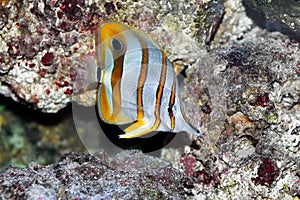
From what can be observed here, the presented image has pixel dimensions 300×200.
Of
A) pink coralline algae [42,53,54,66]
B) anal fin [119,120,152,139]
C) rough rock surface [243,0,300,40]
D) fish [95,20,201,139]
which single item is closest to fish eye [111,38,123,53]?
fish [95,20,201,139]

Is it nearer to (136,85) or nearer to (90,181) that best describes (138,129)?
(136,85)

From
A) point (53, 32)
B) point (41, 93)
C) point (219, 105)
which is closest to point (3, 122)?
point (41, 93)

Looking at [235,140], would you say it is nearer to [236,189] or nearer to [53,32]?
[236,189]

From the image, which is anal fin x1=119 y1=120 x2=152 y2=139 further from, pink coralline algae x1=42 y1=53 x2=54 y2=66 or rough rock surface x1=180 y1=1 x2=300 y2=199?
pink coralline algae x1=42 y1=53 x2=54 y2=66

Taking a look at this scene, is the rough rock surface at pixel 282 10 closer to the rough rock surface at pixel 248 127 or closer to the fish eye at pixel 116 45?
the rough rock surface at pixel 248 127

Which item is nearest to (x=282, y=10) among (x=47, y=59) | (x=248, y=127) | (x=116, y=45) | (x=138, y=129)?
(x=248, y=127)
